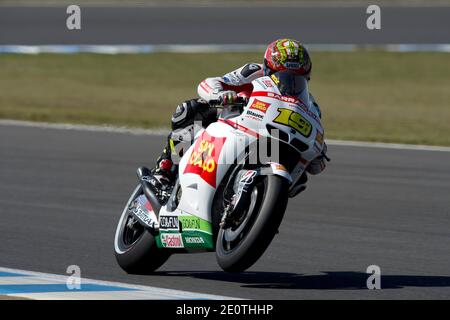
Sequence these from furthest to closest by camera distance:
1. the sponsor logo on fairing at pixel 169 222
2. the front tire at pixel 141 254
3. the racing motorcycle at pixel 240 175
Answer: the front tire at pixel 141 254, the sponsor logo on fairing at pixel 169 222, the racing motorcycle at pixel 240 175

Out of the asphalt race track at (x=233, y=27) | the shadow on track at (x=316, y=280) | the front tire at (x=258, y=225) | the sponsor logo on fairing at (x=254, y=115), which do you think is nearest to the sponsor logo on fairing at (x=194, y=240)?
the front tire at (x=258, y=225)

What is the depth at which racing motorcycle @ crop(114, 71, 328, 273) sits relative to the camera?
6496mm

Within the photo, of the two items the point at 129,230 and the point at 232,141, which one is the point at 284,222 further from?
the point at 232,141

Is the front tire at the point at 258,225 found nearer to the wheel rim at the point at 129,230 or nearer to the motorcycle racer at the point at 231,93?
the motorcycle racer at the point at 231,93

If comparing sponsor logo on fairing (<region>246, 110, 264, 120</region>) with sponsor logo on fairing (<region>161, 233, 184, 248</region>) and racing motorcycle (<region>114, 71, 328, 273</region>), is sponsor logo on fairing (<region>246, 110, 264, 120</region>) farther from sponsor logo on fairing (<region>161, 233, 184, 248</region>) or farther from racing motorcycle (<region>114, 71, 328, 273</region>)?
sponsor logo on fairing (<region>161, 233, 184, 248</region>)

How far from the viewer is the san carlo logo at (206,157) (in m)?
6.85

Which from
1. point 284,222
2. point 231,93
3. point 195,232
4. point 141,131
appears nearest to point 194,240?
point 195,232

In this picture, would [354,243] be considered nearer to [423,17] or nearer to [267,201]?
[267,201]

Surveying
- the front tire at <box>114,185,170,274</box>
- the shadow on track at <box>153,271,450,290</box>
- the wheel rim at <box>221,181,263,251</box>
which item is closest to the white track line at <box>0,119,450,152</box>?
the shadow on track at <box>153,271,450,290</box>

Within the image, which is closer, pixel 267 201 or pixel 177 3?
pixel 267 201

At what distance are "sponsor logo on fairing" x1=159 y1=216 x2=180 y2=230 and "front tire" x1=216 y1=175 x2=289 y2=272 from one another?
0.47m
